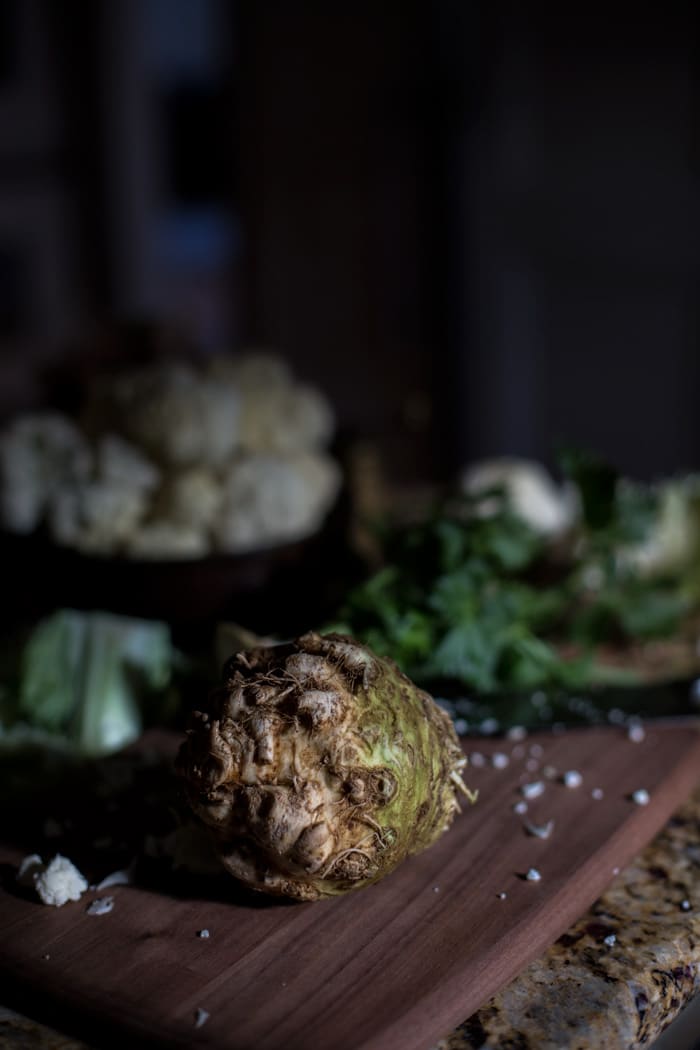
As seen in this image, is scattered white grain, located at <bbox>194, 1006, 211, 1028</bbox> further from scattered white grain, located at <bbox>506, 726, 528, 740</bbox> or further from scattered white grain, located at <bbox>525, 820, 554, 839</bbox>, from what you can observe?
scattered white grain, located at <bbox>506, 726, 528, 740</bbox>

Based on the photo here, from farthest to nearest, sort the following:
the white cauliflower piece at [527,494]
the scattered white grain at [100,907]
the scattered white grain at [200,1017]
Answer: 1. the white cauliflower piece at [527,494]
2. the scattered white grain at [100,907]
3. the scattered white grain at [200,1017]

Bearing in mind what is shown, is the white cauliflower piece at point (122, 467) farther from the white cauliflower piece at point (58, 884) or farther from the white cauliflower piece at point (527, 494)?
the white cauliflower piece at point (58, 884)

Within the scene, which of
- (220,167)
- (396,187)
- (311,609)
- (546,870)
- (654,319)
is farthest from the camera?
(220,167)

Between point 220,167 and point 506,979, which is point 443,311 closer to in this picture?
point 220,167

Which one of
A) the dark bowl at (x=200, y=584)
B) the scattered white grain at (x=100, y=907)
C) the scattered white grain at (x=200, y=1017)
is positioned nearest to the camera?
the scattered white grain at (x=200, y=1017)

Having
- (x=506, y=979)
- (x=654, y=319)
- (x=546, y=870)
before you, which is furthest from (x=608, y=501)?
(x=654, y=319)

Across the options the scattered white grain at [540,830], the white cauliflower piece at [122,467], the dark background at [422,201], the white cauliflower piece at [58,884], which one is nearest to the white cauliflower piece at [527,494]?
the white cauliflower piece at [122,467]
